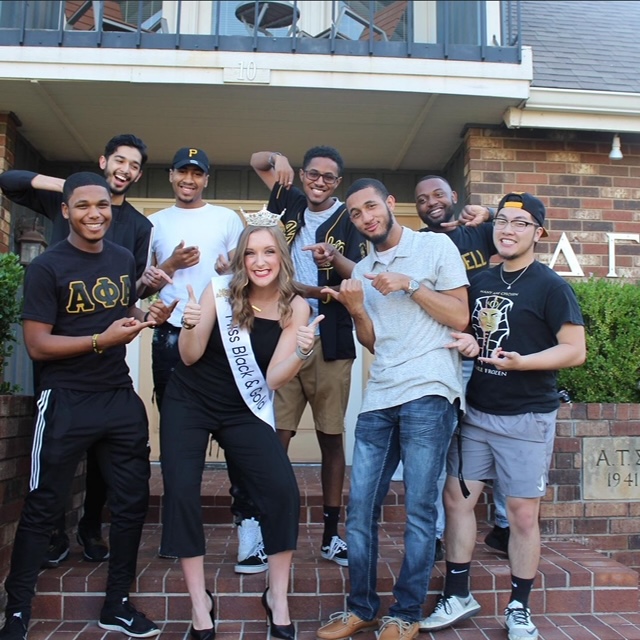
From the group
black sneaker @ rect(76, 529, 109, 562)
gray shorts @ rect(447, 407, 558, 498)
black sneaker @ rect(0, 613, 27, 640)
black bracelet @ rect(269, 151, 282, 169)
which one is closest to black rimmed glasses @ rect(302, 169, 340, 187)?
black bracelet @ rect(269, 151, 282, 169)

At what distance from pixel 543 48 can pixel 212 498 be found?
4322mm

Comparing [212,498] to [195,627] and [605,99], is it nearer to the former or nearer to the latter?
[195,627]

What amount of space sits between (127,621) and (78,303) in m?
1.33

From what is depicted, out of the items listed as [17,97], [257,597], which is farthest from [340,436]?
[17,97]

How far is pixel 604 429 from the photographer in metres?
3.96

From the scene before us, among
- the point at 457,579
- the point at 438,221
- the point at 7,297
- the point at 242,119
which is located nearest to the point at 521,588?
the point at 457,579

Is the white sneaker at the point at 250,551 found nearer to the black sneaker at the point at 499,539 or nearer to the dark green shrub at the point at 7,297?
the black sneaker at the point at 499,539

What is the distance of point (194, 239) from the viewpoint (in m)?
3.36

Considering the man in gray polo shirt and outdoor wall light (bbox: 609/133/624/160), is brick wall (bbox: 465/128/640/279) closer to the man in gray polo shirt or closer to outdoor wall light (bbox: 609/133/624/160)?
outdoor wall light (bbox: 609/133/624/160)

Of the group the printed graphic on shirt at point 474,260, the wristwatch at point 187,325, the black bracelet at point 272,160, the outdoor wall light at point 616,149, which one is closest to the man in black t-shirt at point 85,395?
the wristwatch at point 187,325

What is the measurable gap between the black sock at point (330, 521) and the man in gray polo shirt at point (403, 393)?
19.6 inches

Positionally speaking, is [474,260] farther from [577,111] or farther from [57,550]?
[57,550]

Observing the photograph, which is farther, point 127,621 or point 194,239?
point 194,239

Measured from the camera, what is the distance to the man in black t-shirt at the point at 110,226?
318cm
